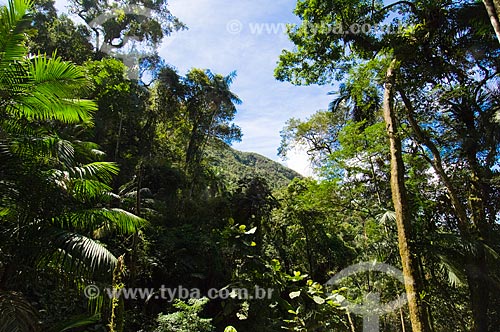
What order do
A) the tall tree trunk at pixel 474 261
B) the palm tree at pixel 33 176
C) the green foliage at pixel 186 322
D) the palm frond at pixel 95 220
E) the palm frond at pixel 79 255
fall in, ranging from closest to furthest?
1. the palm tree at pixel 33 176
2. the palm frond at pixel 79 255
3. the palm frond at pixel 95 220
4. the green foliage at pixel 186 322
5. the tall tree trunk at pixel 474 261

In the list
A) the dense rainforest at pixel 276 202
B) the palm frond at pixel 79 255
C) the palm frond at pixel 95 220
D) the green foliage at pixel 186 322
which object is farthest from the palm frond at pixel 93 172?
the green foliage at pixel 186 322

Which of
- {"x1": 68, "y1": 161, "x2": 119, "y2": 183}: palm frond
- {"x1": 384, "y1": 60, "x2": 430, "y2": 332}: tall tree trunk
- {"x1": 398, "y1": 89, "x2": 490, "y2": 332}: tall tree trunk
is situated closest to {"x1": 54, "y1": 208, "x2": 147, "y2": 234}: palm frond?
{"x1": 68, "y1": 161, "x2": 119, "y2": 183}: palm frond

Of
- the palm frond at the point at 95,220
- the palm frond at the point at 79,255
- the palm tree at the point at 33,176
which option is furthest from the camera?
the palm frond at the point at 95,220

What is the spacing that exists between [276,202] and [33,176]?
9.36 meters

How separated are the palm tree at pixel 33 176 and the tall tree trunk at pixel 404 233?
13.6ft

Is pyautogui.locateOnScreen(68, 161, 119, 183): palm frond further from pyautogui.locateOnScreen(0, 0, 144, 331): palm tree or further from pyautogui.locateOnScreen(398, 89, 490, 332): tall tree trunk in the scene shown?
pyautogui.locateOnScreen(398, 89, 490, 332): tall tree trunk

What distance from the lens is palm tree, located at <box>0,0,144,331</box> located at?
3102mm

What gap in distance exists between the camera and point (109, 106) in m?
10.1

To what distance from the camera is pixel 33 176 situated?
3.41 meters

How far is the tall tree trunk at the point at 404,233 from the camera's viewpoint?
390 centimetres

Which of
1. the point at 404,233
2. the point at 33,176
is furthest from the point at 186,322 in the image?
the point at 404,233

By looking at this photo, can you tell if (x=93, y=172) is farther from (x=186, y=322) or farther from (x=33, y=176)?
(x=186, y=322)

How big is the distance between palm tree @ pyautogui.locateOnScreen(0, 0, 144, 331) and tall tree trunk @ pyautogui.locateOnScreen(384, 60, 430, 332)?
13.6 feet

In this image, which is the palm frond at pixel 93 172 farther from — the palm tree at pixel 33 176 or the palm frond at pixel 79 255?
the palm frond at pixel 79 255
